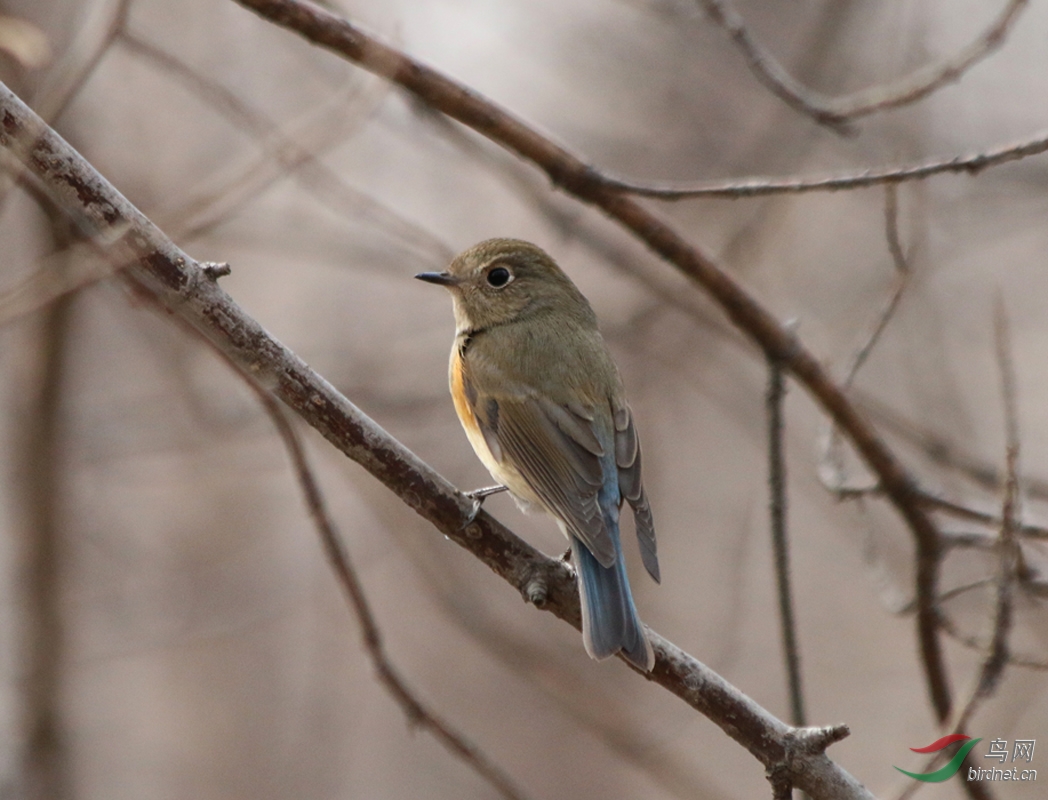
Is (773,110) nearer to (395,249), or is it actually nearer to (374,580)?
(395,249)

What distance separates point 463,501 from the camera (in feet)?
7.50

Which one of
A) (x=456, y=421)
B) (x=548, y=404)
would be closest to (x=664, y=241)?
(x=548, y=404)

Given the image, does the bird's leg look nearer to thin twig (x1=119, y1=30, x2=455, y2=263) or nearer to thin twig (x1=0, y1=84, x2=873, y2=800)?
thin twig (x1=0, y1=84, x2=873, y2=800)

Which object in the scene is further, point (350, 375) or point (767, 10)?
point (767, 10)

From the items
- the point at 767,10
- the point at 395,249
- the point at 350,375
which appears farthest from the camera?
the point at 767,10

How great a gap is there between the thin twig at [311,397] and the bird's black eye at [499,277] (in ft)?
4.87

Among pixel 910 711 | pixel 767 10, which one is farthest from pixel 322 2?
pixel 910 711

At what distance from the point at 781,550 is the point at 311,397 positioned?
140cm

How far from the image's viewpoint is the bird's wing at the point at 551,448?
2.91 meters

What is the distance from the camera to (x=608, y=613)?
2371 millimetres

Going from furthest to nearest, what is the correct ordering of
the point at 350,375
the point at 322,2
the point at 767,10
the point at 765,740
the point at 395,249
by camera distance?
1. the point at 767,10
2. the point at 350,375
3. the point at 395,249
4. the point at 322,2
5. the point at 765,740

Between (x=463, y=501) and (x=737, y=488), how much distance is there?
503 centimetres

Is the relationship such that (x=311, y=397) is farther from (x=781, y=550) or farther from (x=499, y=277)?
(x=499, y=277)

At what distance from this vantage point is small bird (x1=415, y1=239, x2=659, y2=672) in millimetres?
2836
